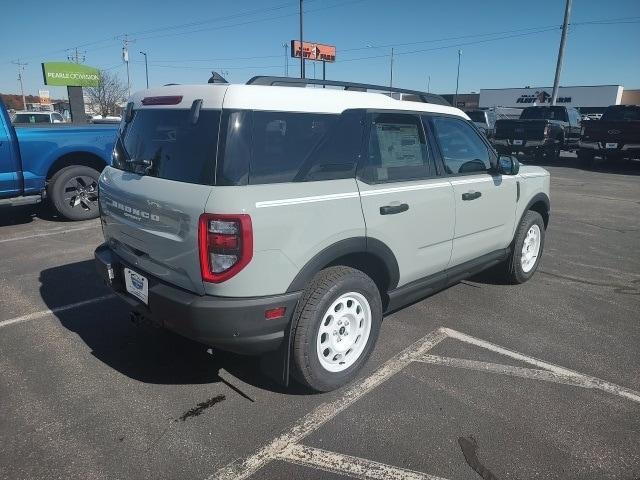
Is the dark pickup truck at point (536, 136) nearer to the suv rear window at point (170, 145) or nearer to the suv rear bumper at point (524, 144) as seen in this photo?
the suv rear bumper at point (524, 144)

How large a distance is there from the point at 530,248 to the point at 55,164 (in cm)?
689

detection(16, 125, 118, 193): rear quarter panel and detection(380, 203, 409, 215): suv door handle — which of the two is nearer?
detection(380, 203, 409, 215): suv door handle

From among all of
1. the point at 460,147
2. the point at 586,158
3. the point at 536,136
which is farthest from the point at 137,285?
the point at 586,158

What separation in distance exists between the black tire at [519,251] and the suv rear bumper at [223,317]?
293 cm

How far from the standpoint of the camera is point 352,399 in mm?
2920

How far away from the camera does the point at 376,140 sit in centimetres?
312

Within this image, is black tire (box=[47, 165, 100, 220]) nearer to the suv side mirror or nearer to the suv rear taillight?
the suv rear taillight

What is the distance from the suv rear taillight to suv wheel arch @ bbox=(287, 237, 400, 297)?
363mm

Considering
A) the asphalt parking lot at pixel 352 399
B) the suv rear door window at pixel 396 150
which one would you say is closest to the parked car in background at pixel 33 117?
the asphalt parking lot at pixel 352 399

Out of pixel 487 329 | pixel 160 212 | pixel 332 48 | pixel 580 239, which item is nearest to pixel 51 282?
pixel 160 212

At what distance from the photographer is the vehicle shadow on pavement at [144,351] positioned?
3135 mm

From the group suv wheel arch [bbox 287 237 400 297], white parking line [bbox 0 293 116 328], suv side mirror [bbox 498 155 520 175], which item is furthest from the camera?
suv side mirror [bbox 498 155 520 175]

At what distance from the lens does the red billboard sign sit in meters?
44.6

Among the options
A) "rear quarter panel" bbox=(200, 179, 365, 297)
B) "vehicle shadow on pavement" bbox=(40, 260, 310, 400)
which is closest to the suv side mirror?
"rear quarter panel" bbox=(200, 179, 365, 297)
